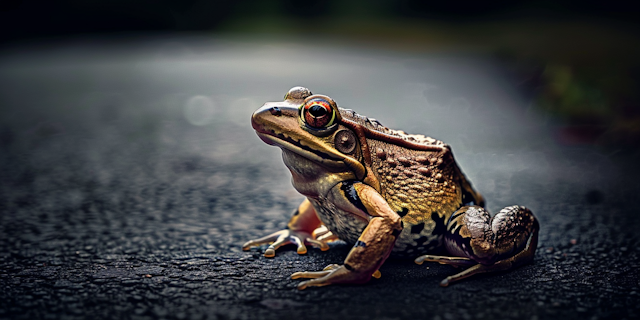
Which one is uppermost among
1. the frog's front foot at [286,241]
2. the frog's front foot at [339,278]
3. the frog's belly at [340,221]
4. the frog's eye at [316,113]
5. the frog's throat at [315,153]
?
the frog's eye at [316,113]

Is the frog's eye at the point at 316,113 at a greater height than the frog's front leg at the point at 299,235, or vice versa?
the frog's eye at the point at 316,113

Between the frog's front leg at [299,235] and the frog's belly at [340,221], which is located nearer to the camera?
the frog's belly at [340,221]

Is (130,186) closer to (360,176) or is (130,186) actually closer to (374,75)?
(360,176)

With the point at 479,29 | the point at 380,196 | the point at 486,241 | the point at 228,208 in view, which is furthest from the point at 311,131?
the point at 479,29

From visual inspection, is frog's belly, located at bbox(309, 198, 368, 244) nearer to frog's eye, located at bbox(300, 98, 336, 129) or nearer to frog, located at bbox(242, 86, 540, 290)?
frog, located at bbox(242, 86, 540, 290)

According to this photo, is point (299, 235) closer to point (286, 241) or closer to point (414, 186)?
point (286, 241)

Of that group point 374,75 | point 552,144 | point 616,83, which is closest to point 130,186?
point 552,144

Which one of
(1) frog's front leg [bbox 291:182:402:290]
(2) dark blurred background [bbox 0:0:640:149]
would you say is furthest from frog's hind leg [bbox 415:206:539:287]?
(2) dark blurred background [bbox 0:0:640:149]

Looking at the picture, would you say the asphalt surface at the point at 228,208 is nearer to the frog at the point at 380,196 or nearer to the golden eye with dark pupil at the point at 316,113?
the frog at the point at 380,196

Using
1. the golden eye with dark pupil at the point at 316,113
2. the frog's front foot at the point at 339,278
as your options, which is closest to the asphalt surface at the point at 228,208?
the frog's front foot at the point at 339,278
